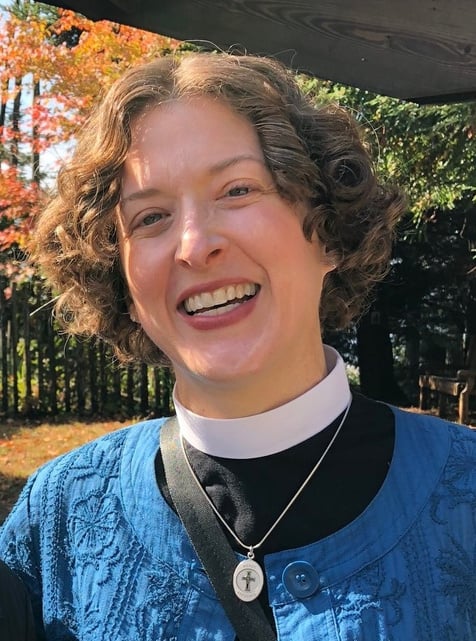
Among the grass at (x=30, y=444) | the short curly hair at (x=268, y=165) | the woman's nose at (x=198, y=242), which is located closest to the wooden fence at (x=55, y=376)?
the grass at (x=30, y=444)

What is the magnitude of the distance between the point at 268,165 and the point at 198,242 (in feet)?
0.81

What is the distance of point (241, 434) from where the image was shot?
144 cm

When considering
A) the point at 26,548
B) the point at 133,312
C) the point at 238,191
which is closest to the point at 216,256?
the point at 238,191

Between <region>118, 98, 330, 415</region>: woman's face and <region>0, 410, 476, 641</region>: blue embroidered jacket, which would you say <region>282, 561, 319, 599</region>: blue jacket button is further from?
<region>118, 98, 330, 415</region>: woman's face

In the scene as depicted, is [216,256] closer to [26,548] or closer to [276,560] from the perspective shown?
[276,560]

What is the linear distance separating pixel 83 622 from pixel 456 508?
75cm

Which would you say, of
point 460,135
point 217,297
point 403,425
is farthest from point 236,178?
point 460,135

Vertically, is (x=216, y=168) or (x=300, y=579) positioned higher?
(x=216, y=168)

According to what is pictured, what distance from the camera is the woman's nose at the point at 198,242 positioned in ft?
4.38

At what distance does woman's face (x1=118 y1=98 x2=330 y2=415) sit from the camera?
136 cm

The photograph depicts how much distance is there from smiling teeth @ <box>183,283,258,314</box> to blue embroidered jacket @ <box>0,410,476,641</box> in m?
0.39

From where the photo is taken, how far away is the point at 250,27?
205cm

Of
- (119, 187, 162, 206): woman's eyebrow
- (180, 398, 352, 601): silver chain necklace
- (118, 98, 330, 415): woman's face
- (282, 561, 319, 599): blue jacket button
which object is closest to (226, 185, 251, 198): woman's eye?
(118, 98, 330, 415): woman's face

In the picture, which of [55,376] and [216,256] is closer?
[216,256]
